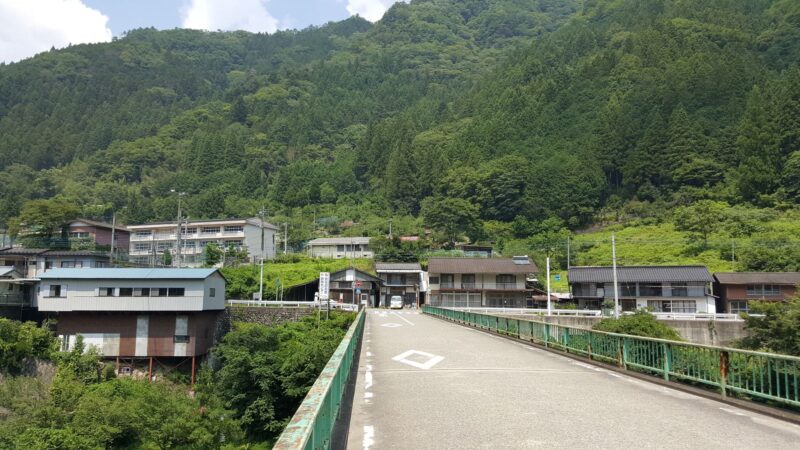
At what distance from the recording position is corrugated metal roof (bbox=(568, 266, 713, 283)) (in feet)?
144

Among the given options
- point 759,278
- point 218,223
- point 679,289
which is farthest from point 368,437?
point 218,223

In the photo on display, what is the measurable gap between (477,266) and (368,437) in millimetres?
48341

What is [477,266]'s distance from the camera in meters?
53.4

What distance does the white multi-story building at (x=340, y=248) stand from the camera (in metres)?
68.9

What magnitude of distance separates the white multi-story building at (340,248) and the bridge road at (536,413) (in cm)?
5766

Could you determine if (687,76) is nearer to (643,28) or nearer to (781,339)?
(643,28)

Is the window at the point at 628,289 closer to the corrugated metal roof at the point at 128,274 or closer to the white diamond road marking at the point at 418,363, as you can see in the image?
the corrugated metal roof at the point at 128,274

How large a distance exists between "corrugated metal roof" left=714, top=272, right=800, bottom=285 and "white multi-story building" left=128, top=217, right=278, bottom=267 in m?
49.7

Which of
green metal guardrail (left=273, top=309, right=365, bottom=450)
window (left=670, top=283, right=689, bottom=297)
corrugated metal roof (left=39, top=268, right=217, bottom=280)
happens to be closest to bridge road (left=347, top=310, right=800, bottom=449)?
green metal guardrail (left=273, top=309, right=365, bottom=450)

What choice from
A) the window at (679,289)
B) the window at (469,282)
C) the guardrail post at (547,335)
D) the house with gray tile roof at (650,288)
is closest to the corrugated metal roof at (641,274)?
the house with gray tile roof at (650,288)

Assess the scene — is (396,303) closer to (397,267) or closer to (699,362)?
(397,267)

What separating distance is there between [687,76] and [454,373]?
89795 mm

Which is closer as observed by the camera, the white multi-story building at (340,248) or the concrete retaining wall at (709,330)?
the concrete retaining wall at (709,330)

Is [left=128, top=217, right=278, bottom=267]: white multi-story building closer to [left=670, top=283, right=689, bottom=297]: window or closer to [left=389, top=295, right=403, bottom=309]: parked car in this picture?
[left=389, top=295, right=403, bottom=309]: parked car
